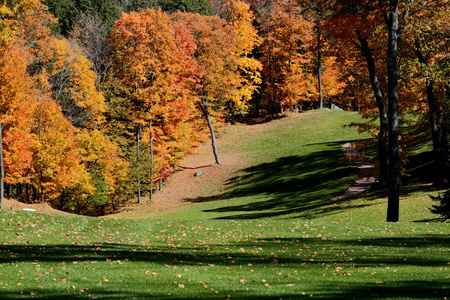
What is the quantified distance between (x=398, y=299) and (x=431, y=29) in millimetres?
16475

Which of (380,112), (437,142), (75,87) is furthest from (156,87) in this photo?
(437,142)

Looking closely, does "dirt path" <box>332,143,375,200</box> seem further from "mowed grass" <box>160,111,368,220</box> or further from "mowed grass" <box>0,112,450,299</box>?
"mowed grass" <box>0,112,450,299</box>

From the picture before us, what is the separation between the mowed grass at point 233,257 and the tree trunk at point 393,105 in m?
1.57

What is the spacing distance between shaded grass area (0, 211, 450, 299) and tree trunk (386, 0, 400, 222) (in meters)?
1.80

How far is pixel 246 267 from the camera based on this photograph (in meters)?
9.61

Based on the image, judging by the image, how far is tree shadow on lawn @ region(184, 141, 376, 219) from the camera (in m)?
27.7

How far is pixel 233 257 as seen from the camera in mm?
10812

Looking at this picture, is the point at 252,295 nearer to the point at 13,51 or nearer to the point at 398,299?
the point at 398,299

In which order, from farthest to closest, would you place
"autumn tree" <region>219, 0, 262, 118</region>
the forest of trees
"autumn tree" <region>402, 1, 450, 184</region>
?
"autumn tree" <region>219, 0, 262, 118</region> < the forest of trees < "autumn tree" <region>402, 1, 450, 184</region>

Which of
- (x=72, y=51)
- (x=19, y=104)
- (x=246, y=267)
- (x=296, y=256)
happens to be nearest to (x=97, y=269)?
(x=246, y=267)

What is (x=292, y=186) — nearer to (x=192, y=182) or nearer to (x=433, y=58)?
(x=192, y=182)

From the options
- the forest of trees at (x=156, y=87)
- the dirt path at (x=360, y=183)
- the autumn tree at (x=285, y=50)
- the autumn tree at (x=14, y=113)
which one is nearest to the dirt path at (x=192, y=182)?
the forest of trees at (x=156, y=87)

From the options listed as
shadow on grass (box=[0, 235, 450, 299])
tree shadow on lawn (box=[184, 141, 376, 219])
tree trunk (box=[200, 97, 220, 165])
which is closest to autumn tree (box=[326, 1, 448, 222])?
shadow on grass (box=[0, 235, 450, 299])

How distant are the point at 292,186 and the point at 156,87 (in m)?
15.2
